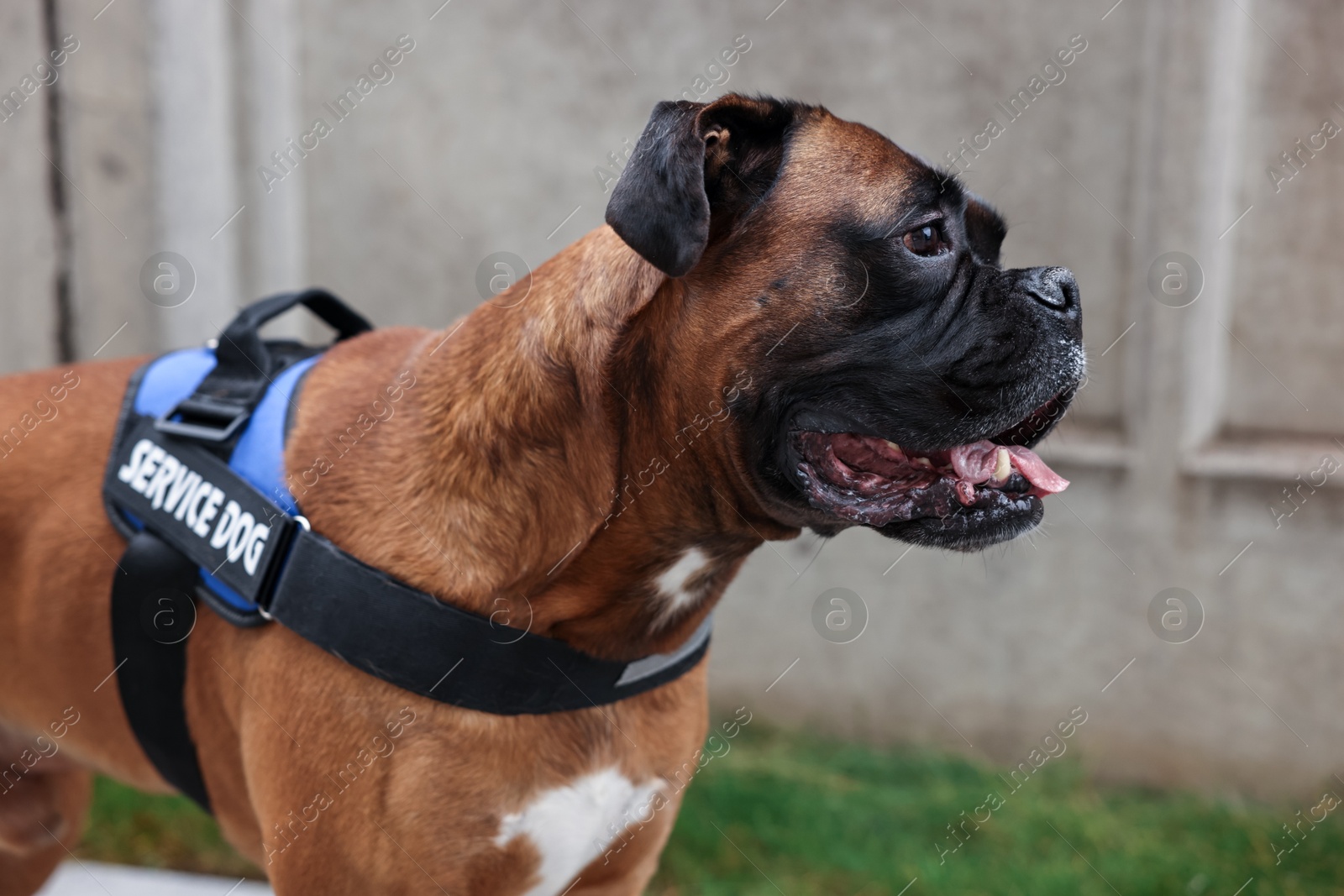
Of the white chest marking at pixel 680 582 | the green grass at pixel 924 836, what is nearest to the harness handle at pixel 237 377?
the white chest marking at pixel 680 582

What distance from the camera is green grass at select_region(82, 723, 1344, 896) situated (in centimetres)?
354

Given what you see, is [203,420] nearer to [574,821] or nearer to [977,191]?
[574,821]

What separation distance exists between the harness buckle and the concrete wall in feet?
8.67

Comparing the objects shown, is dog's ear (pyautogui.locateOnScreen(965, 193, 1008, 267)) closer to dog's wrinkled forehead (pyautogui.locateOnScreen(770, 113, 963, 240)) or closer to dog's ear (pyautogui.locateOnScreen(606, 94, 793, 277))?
dog's wrinkled forehead (pyautogui.locateOnScreen(770, 113, 963, 240))

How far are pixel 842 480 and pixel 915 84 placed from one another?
282cm

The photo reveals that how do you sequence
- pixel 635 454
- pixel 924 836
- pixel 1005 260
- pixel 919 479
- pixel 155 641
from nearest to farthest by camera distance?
pixel 635 454, pixel 919 479, pixel 155 641, pixel 924 836, pixel 1005 260

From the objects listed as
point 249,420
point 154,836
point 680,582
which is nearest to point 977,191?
point 680,582

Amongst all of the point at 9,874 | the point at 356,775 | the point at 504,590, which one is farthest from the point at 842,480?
the point at 9,874

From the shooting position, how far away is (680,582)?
1.99 meters

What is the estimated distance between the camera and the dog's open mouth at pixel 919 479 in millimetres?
1851

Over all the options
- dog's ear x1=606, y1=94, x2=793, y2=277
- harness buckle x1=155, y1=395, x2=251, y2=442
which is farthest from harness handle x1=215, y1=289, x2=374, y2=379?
dog's ear x1=606, y1=94, x2=793, y2=277

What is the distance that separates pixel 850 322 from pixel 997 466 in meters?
0.40

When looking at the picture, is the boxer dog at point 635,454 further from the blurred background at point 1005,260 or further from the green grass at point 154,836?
the green grass at point 154,836

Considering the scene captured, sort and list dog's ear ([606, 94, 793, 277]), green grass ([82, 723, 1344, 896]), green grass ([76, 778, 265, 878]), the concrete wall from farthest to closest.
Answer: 1. the concrete wall
2. green grass ([76, 778, 265, 878])
3. green grass ([82, 723, 1344, 896])
4. dog's ear ([606, 94, 793, 277])
